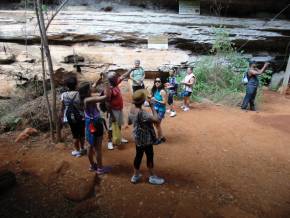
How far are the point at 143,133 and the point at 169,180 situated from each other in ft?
3.24

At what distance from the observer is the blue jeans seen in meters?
8.34

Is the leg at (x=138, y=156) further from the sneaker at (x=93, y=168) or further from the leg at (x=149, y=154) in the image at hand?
the sneaker at (x=93, y=168)

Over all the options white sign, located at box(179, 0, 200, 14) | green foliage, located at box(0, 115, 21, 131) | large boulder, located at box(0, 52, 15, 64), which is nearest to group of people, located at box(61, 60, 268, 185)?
green foliage, located at box(0, 115, 21, 131)

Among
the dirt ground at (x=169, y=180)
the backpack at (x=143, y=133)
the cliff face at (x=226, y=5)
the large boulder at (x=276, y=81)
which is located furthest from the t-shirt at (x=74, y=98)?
the large boulder at (x=276, y=81)

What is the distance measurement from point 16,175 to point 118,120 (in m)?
1.98

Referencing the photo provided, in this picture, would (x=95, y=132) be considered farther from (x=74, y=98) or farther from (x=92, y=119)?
(x=74, y=98)

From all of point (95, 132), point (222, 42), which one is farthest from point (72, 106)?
point (222, 42)

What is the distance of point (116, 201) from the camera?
12.9ft

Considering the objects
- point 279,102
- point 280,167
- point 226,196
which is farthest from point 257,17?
point 226,196

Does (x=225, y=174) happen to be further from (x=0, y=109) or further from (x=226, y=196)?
(x=0, y=109)

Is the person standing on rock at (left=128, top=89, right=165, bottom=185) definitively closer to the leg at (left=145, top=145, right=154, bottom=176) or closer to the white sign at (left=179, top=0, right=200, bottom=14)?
the leg at (left=145, top=145, right=154, bottom=176)

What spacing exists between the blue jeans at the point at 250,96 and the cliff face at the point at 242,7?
5241 mm

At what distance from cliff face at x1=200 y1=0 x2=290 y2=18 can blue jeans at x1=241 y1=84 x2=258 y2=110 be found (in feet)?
17.2

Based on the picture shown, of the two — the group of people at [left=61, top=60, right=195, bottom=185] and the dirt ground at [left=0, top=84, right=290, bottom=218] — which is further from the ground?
the group of people at [left=61, top=60, right=195, bottom=185]
